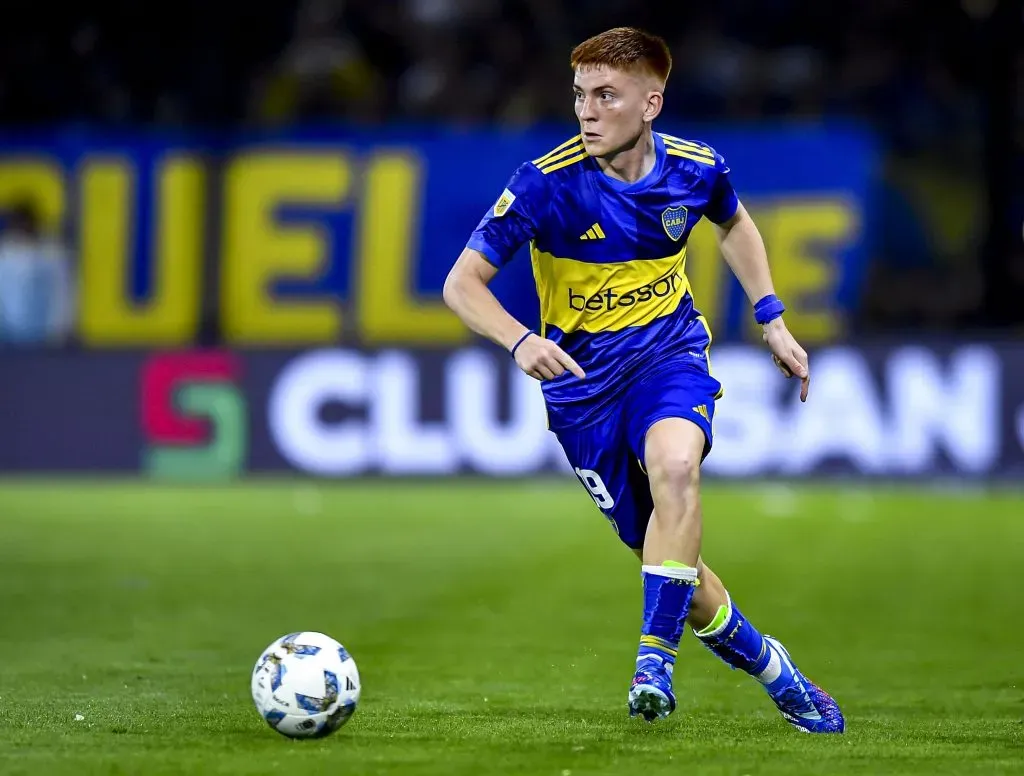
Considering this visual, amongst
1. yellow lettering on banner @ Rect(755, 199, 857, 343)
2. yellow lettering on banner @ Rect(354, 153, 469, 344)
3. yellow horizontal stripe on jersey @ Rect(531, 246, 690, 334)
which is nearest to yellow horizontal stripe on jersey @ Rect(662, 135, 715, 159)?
yellow horizontal stripe on jersey @ Rect(531, 246, 690, 334)

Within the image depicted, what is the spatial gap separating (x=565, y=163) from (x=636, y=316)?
523 mm

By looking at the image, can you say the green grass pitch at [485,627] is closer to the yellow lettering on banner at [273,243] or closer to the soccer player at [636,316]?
the soccer player at [636,316]

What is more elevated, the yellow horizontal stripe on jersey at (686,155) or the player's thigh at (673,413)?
the yellow horizontal stripe on jersey at (686,155)

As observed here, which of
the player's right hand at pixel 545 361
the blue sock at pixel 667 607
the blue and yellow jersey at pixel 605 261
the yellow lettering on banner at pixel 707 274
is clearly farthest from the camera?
the yellow lettering on banner at pixel 707 274

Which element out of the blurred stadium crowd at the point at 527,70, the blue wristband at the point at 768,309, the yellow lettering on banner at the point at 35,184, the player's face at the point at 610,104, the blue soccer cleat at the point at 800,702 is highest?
the blurred stadium crowd at the point at 527,70

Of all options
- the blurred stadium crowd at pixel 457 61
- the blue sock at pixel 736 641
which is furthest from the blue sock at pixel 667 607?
the blurred stadium crowd at pixel 457 61

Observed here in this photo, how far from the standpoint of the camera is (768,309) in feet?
18.4

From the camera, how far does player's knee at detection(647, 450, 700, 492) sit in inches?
202

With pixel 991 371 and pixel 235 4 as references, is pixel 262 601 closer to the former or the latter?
pixel 991 371

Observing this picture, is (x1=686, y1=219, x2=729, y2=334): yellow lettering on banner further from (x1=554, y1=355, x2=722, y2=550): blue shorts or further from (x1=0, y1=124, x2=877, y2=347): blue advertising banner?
(x1=554, y1=355, x2=722, y2=550): blue shorts

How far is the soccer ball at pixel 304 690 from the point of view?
16.2 feet

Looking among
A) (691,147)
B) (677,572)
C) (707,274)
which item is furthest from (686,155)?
(707,274)

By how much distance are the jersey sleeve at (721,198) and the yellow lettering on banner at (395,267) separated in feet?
39.1

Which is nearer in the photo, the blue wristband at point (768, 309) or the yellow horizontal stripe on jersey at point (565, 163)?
the yellow horizontal stripe on jersey at point (565, 163)
